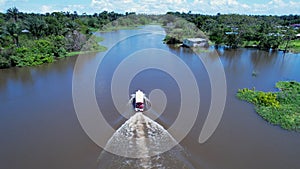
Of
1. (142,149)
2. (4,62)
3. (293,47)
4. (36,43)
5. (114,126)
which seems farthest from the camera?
(293,47)

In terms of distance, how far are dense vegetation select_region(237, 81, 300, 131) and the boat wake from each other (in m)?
5.69

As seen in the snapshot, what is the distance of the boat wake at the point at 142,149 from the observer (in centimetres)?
779

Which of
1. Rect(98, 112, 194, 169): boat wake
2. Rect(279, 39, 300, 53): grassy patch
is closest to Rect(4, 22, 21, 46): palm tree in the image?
Rect(98, 112, 194, 169): boat wake

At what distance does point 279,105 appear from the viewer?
12.6m

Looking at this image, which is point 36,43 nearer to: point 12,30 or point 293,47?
point 12,30

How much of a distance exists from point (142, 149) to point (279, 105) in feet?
28.9

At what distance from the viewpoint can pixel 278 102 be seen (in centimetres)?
1294

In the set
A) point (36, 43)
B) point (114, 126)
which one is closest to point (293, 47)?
point (114, 126)

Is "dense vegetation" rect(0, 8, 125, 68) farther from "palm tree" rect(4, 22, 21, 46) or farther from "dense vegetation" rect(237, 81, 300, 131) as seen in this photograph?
"dense vegetation" rect(237, 81, 300, 131)

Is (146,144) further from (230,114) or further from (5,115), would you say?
(5,115)

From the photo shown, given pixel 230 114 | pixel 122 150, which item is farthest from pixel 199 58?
pixel 122 150

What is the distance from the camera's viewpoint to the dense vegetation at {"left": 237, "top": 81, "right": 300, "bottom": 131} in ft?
35.9

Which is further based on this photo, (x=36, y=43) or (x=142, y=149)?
(x=36, y=43)

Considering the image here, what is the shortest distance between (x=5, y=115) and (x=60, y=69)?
30.6ft
